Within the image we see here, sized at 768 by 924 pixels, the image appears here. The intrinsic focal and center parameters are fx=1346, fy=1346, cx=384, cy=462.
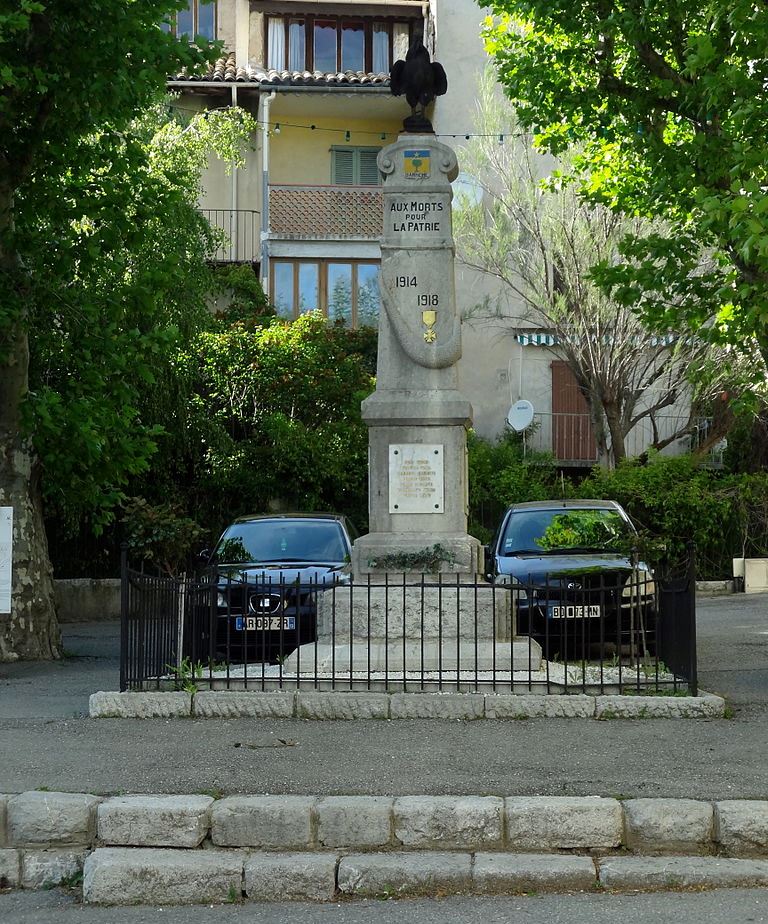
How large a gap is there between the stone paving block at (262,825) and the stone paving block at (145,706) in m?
3.24

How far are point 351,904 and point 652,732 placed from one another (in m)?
3.63

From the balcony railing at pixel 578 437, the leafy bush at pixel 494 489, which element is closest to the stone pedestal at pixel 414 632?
the leafy bush at pixel 494 489

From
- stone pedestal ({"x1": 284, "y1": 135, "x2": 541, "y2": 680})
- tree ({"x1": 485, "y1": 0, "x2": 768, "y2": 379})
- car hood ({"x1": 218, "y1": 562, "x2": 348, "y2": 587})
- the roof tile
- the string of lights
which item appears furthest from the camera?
the roof tile

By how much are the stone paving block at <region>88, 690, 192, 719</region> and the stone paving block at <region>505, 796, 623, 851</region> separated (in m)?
3.89

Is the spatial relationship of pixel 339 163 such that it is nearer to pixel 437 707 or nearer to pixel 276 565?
pixel 276 565

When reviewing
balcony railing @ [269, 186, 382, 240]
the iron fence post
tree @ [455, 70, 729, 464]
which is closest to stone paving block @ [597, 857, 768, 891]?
the iron fence post

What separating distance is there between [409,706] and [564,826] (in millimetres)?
3261

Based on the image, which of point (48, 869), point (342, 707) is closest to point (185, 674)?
point (342, 707)

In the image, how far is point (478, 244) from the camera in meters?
27.8

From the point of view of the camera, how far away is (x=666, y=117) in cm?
1784

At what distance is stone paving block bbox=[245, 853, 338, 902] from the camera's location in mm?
6578

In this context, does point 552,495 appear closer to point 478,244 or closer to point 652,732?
point 478,244

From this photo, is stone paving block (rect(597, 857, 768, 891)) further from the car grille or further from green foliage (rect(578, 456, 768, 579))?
green foliage (rect(578, 456, 768, 579))

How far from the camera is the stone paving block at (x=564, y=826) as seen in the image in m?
6.95
